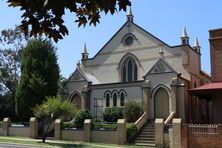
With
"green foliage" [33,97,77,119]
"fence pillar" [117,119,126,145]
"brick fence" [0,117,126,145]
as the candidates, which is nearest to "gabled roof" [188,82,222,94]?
"fence pillar" [117,119,126,145]

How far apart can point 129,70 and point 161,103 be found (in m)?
7.18

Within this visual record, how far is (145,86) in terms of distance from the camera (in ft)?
121

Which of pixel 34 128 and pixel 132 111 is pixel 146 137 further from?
pixel 34 128

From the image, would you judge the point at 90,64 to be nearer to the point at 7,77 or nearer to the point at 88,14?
the point at 7,77

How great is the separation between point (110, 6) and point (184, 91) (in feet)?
104

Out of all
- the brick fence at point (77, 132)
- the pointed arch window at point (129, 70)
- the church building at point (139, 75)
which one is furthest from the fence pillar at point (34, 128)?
the pointed arch window at point (129, 70)

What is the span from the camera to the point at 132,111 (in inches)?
1415

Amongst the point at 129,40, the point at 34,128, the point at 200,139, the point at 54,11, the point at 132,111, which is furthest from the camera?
the point at 129,40

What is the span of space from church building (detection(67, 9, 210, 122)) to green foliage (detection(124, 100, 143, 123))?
1.87 ft

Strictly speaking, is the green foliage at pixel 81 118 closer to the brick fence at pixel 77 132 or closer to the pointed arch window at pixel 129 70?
the brick fence at pixel 77 132

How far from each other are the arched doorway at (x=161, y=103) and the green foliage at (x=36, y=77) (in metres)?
12.5

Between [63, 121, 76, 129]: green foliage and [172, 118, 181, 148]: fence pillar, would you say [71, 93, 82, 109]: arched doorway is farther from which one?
[172, 118, 181, 148]: fence pillar

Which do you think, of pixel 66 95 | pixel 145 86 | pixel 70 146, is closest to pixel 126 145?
pixel 70 146

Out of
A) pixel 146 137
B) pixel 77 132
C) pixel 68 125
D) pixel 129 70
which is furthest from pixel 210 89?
pixel 129 70
